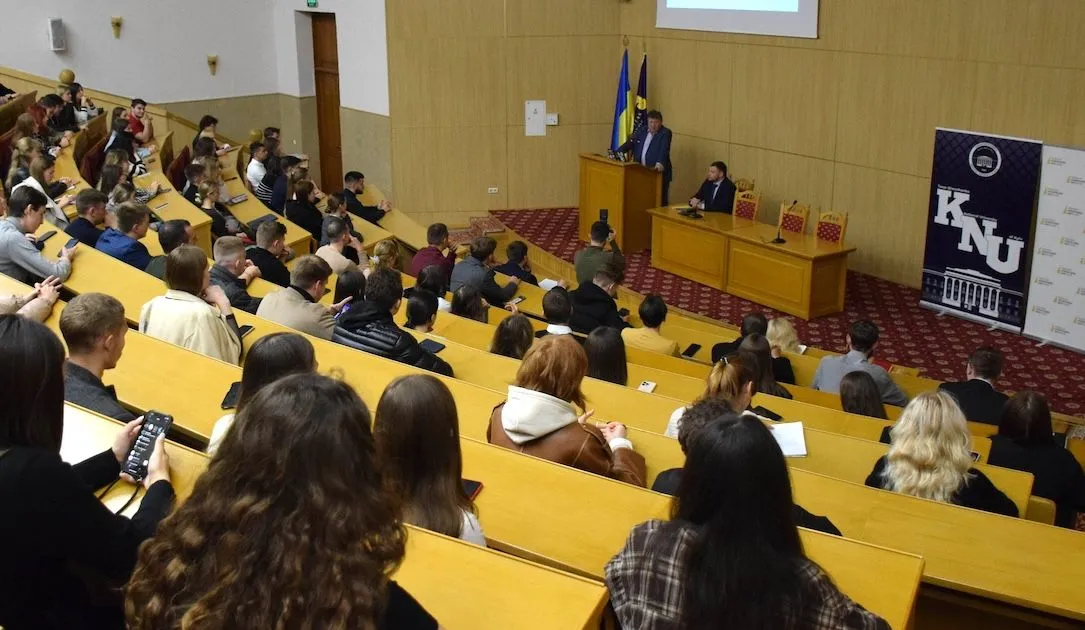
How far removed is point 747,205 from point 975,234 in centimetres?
228

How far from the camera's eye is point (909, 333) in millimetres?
9000

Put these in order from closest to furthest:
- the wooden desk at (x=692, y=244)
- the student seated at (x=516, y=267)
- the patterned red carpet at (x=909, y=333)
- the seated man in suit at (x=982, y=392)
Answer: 1. the seated man in suit at (x=982, y=392)
2. the patterned red carpet at (x=909, y=333)
3. the student seated at (x=516, y=267)
4. the wooden desk at (x=692, y=244)

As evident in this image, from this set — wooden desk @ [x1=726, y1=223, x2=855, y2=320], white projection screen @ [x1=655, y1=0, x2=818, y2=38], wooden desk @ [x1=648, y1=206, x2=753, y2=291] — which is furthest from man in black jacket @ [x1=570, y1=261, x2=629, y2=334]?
white projection screen @ [x1=655, y1=0, x2=818, y2=38]

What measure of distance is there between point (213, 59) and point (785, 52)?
7.61 m

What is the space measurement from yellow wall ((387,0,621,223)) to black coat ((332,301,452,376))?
8455 millimetres

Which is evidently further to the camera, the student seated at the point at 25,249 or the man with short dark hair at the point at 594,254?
the man with short dark hair at the point at 594,254

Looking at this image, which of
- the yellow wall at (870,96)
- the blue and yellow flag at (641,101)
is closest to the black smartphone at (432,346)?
the yellow wall at (870,96)

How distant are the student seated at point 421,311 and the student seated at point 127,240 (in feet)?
5.26

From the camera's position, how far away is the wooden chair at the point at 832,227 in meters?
9.50

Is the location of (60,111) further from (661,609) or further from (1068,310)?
(661,609)

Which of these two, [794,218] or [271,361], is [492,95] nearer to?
[794,218]

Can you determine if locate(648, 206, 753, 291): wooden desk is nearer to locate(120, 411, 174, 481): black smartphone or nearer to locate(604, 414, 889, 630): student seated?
locate(120, 411, 174, 481): black smartphone

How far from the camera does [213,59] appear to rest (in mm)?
A: 14094

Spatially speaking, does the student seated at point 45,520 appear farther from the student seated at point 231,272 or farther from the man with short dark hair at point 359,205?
the man with short dark hair at point 359,205
